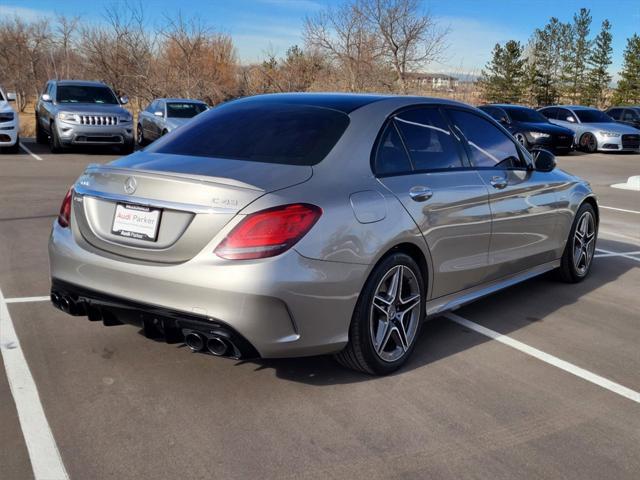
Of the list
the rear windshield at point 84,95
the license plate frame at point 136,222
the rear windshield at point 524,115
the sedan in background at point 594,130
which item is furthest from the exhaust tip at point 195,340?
the sedan in background at point 594,130

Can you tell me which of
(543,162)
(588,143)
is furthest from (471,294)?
(588,143)

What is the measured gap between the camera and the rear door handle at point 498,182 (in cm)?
489

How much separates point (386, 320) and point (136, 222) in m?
1.47

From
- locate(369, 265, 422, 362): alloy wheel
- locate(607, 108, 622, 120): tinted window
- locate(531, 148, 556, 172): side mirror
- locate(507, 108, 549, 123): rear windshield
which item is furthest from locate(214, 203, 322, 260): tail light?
locate(607, 108, 622, 120): tinted window

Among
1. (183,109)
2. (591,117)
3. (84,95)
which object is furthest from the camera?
(591,117)

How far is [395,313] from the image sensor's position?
13.2ft

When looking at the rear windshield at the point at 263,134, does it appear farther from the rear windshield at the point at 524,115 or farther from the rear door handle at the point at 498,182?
the rear windshield at the point at 524,115

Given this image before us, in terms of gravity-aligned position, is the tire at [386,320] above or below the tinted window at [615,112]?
below

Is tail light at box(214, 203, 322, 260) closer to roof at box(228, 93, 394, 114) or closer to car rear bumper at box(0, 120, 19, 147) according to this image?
roof at box(228, 93, 394, 114)

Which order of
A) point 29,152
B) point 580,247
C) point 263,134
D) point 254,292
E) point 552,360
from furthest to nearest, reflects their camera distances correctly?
point 29,152
point 580,247
point 552,360
point 263,134
point 254,292

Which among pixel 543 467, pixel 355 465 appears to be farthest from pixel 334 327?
pixel 543 467

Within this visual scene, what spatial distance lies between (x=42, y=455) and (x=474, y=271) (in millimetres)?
2884

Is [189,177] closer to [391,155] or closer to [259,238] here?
[259,238]

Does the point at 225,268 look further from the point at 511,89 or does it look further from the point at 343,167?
the point at 511,89
